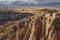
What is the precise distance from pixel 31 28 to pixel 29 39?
106cm

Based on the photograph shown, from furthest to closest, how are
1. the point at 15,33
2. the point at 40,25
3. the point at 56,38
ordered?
1. the point at 15,33
2. the point at 40,25
3. the point at 56,38

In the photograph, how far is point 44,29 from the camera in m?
12.4

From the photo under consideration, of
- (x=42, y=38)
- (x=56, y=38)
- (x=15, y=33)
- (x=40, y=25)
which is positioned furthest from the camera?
(x=15, y=33)

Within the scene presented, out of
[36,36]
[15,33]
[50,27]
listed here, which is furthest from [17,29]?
[50,27]

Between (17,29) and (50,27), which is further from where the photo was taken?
(17,29)

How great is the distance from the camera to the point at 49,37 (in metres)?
11.6

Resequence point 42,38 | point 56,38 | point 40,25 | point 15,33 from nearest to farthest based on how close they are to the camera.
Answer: point 56,38, point 42,38, point 40,25, point 15,33

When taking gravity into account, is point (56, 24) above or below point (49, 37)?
above

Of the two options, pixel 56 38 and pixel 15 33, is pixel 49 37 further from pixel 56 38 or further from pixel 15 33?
pixel 15 33

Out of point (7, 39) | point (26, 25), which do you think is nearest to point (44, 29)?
point (26, 25)

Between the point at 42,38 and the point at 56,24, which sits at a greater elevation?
the point at 56,24

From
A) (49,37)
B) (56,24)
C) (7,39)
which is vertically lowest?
(7,39)

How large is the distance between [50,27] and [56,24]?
45cm

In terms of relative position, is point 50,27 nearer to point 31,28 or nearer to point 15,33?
point 31,28
